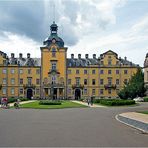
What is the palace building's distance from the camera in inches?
3529

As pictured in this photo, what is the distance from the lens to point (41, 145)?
35.6 feet

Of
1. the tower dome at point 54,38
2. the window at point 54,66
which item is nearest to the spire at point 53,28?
the tower dome at point 54,38

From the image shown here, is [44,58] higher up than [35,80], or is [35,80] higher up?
[44,58]

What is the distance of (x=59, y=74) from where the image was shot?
90.6 metres

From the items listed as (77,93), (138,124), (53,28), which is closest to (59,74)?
(77,93)

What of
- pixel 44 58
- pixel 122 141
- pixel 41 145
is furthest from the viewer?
pixel 44 58

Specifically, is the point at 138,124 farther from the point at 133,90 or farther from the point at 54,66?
the point at 54,66

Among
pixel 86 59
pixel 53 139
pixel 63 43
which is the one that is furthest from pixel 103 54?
pixel 53 139

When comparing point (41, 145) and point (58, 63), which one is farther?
point (58, 63)

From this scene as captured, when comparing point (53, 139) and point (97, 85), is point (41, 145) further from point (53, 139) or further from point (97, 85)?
point (97, 85)

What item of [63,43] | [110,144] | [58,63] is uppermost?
[63,43]

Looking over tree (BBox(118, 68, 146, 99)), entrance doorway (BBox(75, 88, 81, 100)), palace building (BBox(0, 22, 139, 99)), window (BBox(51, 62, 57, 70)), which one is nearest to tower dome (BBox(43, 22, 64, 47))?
palace building (BBox(0, 22, 139, 99))

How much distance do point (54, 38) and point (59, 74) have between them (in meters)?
10.7

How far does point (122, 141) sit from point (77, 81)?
80.2 metres
